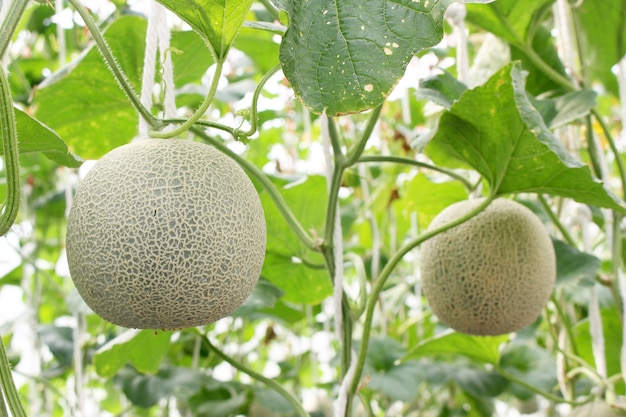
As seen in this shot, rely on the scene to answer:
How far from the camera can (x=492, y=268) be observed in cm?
99

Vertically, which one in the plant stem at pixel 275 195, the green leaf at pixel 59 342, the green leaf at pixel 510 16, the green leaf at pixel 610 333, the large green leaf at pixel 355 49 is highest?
the green leaf at pixel 510 16

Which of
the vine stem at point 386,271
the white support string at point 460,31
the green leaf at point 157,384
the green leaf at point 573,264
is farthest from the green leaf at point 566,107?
the green leaf at point 157,384

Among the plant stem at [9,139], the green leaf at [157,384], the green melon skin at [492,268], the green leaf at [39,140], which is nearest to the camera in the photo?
the plant stem at [9,139]

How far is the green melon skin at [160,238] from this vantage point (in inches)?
26.5

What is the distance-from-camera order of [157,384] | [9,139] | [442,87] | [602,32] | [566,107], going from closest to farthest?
[9,139] < [442,87] < [566,107] < [602,32] < [157,384]

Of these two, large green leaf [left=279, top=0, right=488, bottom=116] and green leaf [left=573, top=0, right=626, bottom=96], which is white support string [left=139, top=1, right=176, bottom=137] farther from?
green leaf [left=573, top=0, right=626, bottom=96]

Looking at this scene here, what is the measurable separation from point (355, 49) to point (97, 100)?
2.28 ft

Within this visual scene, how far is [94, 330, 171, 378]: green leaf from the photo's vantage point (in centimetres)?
115

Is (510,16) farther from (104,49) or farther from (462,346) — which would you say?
(104,49)

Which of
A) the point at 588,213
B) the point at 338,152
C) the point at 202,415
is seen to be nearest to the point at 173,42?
the point at 338,152

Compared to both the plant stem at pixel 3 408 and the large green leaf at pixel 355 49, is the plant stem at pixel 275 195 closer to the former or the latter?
the large green leaf at pixel 355 49

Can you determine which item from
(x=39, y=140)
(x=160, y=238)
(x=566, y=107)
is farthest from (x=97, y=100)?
(x=566, y=107)

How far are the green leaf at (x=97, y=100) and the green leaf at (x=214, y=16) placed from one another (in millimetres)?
528

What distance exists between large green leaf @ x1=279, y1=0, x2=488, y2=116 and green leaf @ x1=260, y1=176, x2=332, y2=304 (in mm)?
518
